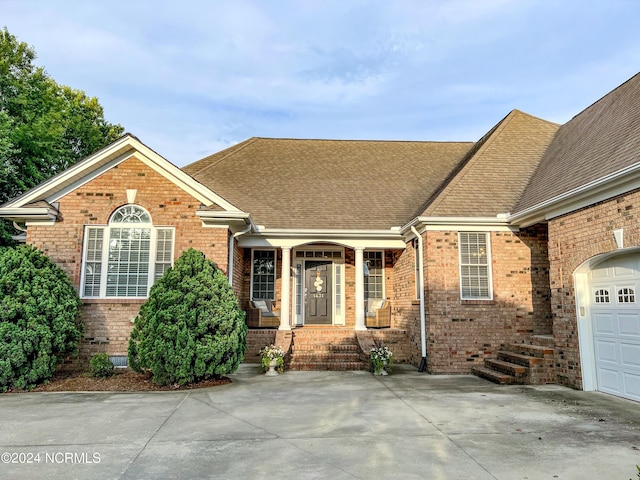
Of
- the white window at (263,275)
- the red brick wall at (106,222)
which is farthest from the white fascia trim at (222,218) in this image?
the white window at (263,275)

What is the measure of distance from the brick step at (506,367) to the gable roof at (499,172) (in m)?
3.38

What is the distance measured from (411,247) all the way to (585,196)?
4.70 metres

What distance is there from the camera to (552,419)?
5738 millimetres

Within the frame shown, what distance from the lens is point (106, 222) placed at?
9742mm

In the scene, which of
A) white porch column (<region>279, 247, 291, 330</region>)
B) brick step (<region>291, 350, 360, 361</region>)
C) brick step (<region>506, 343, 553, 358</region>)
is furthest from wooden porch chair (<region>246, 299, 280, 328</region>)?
brick step (<region>506, 343, 553, 358</region>)

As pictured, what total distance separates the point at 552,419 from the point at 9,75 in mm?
21256

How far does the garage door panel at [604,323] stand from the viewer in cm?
738

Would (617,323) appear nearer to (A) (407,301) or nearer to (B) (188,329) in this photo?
(A) (407,301)

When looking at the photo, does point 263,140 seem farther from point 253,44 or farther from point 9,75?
point 9,75

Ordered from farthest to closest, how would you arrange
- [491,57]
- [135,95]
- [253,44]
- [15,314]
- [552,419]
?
[135,95] → [491,57] → [253,44] → [15,314] → [552,419]

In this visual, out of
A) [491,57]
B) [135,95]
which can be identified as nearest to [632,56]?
[491,57]

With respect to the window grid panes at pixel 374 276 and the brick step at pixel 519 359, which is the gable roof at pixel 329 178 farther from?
the brick step at pixel 519 359

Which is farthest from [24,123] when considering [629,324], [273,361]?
[629,324]

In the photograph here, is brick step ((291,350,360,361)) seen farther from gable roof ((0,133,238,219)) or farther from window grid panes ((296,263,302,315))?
gable roof ((0,133,238,219))
